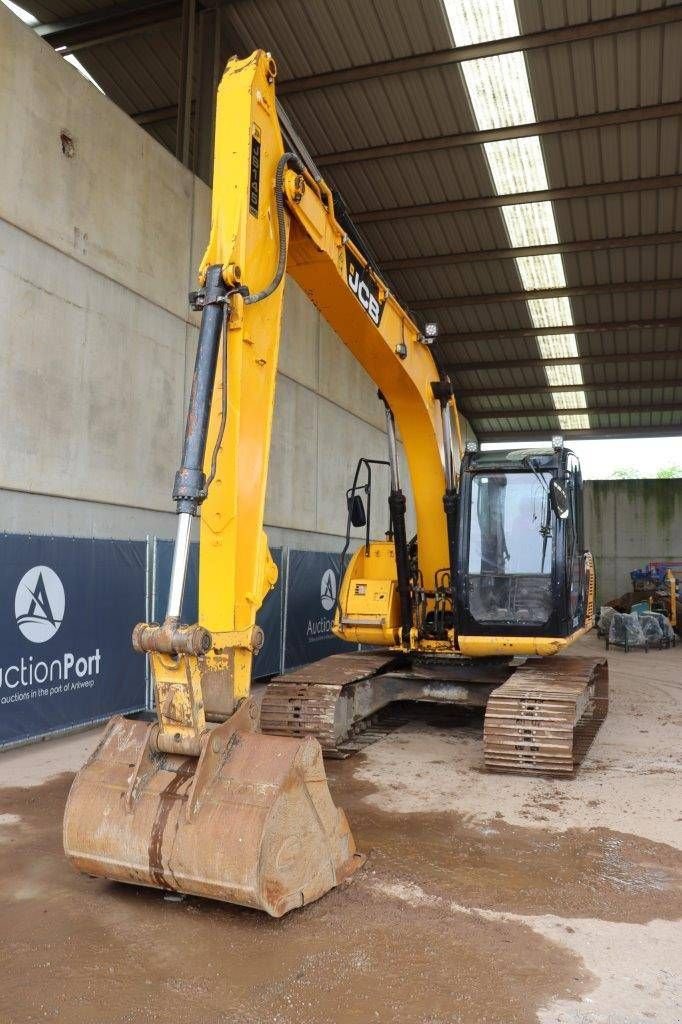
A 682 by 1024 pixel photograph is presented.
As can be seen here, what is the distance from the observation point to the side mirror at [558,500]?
7.32 meters

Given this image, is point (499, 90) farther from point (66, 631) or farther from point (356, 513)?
point (66, 631)

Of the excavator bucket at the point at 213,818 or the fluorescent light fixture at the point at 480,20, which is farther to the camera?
the fluorescent light fixture at the point at 480,20

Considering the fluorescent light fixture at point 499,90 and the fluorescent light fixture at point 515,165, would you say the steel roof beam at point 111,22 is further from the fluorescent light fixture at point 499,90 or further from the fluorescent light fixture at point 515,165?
the fluorescent light fixture at point 515,165

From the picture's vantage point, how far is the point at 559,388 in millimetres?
24047

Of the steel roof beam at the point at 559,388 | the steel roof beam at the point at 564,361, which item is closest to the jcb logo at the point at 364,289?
the steel roof beam at the point at 564,361

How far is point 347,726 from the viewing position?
295 inches

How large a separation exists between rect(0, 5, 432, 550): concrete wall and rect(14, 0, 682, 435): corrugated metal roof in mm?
3271

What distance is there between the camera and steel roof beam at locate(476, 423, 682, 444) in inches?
1031

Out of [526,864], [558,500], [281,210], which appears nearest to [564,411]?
[558,500]

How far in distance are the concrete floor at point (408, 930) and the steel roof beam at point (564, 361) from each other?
683 inches

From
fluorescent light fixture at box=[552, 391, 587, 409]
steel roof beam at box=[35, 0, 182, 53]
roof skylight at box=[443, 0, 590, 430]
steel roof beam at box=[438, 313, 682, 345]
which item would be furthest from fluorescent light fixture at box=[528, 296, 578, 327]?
steel roof beam at box=[35, 0, 182, 53]

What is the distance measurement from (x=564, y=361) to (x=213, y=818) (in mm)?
20382

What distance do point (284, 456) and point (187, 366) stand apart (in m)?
2.95

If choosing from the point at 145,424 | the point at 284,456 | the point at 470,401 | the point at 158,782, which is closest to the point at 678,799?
the point at 158,782
